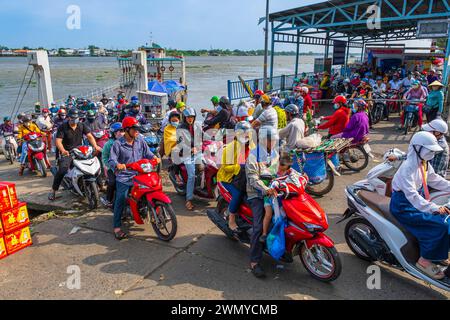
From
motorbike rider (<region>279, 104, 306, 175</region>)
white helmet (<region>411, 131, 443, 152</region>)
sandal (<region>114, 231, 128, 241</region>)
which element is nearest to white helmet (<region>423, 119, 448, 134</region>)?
white helmet (<region>411, 131, 443, 152</region>)

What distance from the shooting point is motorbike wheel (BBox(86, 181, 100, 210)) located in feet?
19.9

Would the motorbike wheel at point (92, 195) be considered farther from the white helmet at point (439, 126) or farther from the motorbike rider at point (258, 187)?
the white helmet at point (439, 126)

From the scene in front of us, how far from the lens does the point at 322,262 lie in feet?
12.6

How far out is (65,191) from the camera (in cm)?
714

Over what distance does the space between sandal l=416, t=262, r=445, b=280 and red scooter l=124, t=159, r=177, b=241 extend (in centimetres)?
299

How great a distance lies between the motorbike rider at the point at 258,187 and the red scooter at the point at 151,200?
1220 millimetres

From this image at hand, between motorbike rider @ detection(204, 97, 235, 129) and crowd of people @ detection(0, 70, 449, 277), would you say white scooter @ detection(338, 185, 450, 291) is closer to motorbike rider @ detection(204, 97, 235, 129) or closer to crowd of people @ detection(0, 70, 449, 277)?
crowd of people @ detection(0, 70, 449, 277)

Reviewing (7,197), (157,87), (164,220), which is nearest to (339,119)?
(164,220)

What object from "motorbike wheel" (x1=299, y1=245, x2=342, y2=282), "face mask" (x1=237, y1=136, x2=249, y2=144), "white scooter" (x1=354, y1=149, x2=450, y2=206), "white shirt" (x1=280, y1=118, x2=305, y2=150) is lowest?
"motorbike wheel" (x1=299, y1=245, x2=342, y2=282)

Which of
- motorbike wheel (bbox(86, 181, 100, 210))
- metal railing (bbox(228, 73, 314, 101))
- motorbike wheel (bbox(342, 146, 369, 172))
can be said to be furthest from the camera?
metal railing (bbox(228, 73, 314, 101))

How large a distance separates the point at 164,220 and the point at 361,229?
260 centimetres

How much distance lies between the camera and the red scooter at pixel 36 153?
8625 millimetres

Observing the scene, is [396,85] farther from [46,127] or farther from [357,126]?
[46,127]

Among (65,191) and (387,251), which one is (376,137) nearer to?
(387,251)
